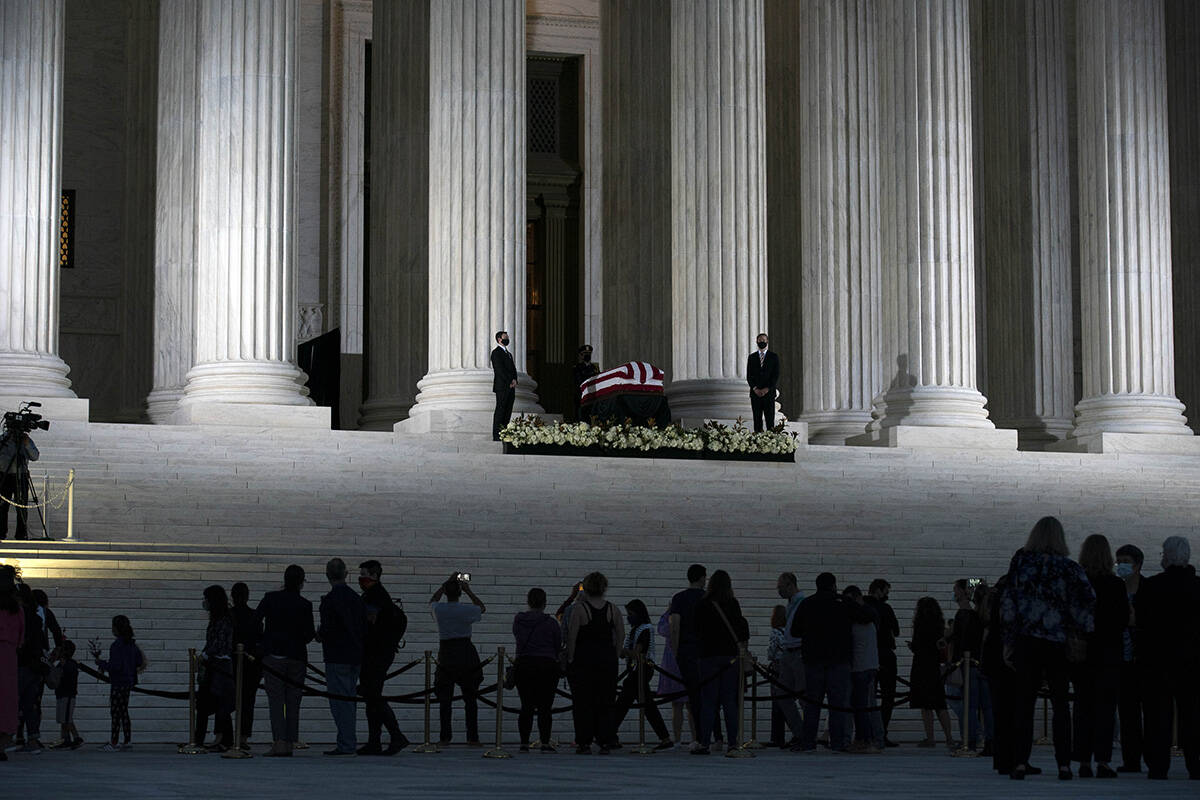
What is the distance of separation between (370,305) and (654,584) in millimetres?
19945

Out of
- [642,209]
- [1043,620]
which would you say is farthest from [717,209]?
[1043,620]

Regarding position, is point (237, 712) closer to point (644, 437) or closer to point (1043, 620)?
point (1043, 620)

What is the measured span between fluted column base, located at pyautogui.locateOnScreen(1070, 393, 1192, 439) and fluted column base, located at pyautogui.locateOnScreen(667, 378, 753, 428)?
7.59 m

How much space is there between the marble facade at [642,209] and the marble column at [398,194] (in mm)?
68

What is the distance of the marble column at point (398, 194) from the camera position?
43875 mm

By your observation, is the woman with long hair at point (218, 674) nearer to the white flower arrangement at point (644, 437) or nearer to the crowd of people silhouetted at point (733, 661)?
the crowd of people silhouetted at point (733, 661)

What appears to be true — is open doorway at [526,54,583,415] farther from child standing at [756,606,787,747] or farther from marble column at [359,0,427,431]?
child standing at [756,606,787,747]

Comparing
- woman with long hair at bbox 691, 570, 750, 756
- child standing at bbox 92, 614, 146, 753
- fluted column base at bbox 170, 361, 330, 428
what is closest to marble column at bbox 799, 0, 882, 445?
fluted column base at bbox 170, 361, 330, 428

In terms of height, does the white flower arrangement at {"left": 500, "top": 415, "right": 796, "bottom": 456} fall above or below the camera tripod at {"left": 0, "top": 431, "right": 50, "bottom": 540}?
above

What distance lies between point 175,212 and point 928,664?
22.0 metres

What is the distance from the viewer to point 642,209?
4553 cm

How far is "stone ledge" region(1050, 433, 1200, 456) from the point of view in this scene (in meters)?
40.2

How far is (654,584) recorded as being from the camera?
27328mm

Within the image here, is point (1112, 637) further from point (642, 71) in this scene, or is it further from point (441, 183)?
point (642, 71)
